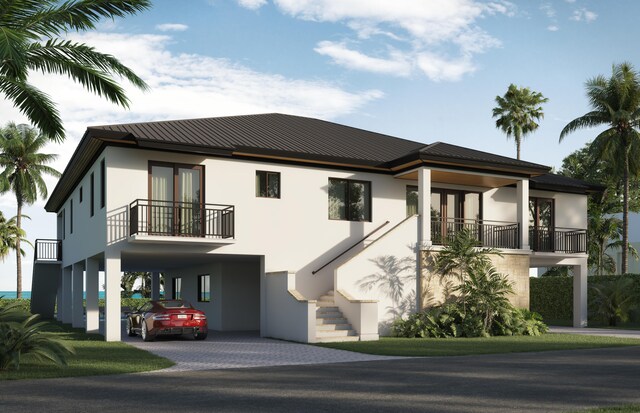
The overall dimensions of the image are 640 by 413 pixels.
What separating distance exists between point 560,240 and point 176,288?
60.6 ft

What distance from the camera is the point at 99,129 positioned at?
64.3 feet

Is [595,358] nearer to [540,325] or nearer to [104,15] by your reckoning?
[540,325]

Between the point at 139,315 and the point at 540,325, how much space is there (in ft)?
43.9

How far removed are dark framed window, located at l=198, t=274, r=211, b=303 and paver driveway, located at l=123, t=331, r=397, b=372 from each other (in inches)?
255

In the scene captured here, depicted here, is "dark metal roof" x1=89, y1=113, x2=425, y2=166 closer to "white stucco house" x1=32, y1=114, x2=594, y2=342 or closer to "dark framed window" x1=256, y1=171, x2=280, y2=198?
"white stucco house" x1=32, y1=114, x2=594, y2=342

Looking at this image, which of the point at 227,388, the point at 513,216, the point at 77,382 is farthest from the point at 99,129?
the point at 513,216

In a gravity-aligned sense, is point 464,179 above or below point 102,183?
above

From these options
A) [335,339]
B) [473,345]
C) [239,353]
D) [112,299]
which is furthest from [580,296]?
[112,299]

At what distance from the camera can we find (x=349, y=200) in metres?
24.1

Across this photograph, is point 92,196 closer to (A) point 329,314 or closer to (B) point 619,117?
(A) point 329,314

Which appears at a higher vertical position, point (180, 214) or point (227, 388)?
point (180, 214)

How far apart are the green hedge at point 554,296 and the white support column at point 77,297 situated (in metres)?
22.4

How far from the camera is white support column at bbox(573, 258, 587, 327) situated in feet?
91.7

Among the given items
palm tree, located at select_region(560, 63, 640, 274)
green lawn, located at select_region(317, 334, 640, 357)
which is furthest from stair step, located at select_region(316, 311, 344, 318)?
palm tree, located at select_region(560, 63, 640, 274)
